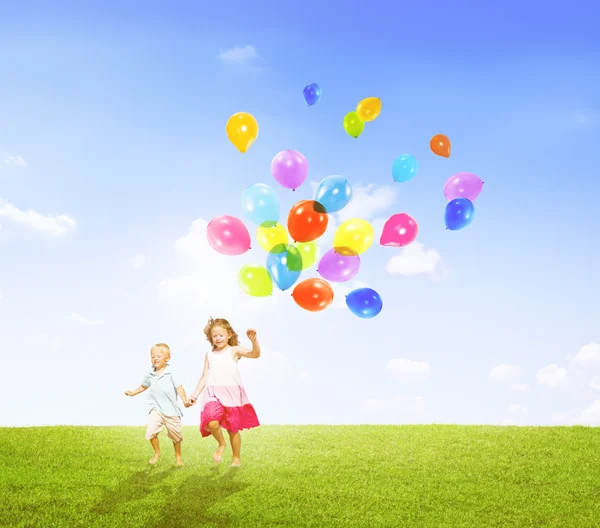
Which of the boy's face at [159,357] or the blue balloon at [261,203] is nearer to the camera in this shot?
the boy's face at [159,357]

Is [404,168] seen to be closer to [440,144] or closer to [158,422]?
[440,144]

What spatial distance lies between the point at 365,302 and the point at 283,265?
1.36m

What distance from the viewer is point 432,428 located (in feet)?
34.9

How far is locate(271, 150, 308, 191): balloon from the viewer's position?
8.62m

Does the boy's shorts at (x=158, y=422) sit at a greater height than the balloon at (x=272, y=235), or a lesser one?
lesser

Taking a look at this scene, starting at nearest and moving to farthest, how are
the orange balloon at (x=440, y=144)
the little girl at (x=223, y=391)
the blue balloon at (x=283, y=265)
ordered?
the little girl at (x=223, y=391) < the blue balloon at (x=283, y=265) < the orange balloon at (x=440, y=144)

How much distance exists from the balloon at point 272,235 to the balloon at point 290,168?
74 centimetres

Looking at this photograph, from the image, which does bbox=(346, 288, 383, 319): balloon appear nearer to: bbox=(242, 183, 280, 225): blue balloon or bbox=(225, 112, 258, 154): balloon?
bbox=(242, 183, 280, 225): blue balloon

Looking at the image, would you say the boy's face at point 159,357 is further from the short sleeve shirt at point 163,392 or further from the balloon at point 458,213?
the balloon at point 458,213

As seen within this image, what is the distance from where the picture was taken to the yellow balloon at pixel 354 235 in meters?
8.59

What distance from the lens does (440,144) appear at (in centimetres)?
976

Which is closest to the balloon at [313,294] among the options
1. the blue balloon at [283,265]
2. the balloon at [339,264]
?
the blue balloon at [283,265]

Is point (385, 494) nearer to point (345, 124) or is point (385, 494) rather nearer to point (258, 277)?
point (258, 277)

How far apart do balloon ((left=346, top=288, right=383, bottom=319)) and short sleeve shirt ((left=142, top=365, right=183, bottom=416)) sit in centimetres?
267
